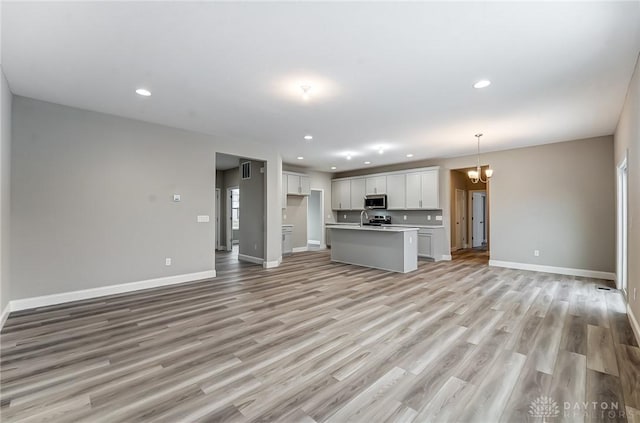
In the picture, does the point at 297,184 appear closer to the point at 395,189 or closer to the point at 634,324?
the point at 395,189

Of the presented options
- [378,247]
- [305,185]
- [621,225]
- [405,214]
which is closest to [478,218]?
[405,214]

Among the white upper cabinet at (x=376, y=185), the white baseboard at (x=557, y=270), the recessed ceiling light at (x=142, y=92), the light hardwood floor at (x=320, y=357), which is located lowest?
the light hardwood floor at (x=320, y=357)

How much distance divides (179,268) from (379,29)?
4713 millimetres

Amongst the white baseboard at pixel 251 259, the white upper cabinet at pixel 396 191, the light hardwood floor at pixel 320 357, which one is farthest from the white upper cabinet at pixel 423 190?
the white baseboard at pixel 251 259

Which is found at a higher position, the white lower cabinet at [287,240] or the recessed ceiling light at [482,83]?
the recessed ceiling light at [482,83]

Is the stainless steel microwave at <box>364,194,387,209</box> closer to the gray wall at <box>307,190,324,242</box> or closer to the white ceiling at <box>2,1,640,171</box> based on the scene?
the gray wall at <box>307,190,324,242</box>

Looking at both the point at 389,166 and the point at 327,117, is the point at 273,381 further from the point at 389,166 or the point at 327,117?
the point at 389,166

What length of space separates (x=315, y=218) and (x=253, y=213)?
14.0 feet

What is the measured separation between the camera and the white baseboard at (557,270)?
5347 millimetres

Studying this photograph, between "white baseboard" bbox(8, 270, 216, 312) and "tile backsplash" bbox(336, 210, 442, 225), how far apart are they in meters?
5.76

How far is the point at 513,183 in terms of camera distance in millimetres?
A: 6402

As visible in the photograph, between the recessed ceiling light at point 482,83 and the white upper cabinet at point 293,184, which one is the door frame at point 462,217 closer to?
the white upper cabinet at point 293,184

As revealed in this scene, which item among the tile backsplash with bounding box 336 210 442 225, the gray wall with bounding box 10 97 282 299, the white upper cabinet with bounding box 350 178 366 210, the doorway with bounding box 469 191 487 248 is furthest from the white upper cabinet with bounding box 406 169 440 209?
the gray wall with bounding box 10 97 282 299

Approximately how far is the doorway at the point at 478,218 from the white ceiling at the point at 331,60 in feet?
18.4
